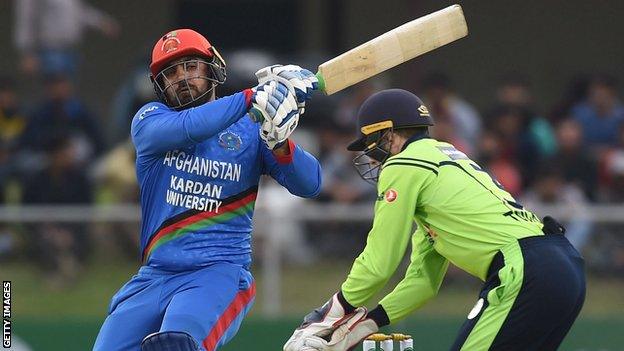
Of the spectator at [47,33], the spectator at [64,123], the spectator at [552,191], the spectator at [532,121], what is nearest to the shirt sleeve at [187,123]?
the spectator at [552,191]

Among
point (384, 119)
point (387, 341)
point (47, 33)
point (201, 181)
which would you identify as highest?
point (47, 33)

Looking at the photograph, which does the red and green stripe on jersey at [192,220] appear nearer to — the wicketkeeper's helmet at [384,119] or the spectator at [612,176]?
the wicketkeeper's helmet at [384,119]

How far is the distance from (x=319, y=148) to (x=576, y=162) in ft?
7.56

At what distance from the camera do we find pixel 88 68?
16.1 meters

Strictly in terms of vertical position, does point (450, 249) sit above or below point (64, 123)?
below

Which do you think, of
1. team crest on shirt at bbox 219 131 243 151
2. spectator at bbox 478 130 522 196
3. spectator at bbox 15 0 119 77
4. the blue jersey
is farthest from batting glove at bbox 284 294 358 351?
spectator at bbox 15 0 119 77

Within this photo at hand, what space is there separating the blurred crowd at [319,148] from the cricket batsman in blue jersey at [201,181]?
14.9ft

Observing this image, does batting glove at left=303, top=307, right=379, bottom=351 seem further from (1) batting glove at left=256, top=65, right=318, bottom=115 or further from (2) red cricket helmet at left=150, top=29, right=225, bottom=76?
(2) red cricket helmet at left=150, top=29, right=225, bottom=76

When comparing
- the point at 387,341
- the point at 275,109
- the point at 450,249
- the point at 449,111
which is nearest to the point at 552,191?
the point at 449,111

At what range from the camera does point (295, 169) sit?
22.2 feet

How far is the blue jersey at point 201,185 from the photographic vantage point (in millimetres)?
6641

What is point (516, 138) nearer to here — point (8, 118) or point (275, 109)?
point (8, 118)

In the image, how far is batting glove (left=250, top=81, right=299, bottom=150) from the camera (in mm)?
6383

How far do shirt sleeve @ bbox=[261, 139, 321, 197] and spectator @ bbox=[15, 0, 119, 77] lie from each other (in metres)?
7.10
